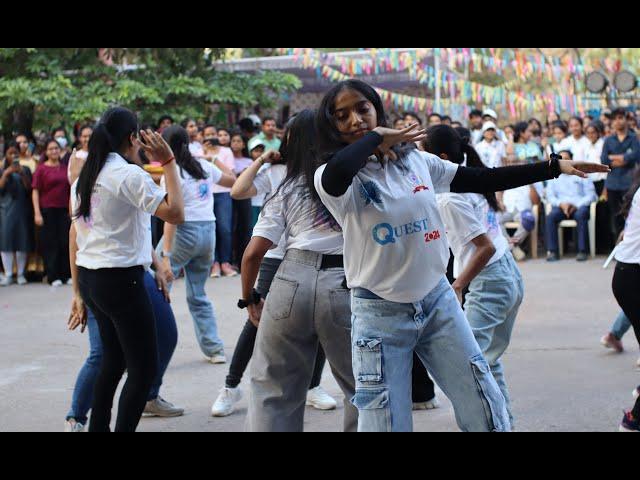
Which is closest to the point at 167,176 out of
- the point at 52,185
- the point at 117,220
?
the point at 117,220

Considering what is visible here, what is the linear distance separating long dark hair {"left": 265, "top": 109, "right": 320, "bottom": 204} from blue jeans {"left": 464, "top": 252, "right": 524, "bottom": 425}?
146cm

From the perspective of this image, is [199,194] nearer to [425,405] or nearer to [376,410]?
[425,405]

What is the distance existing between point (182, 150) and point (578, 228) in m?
7.31

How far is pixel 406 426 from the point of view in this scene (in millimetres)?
3576

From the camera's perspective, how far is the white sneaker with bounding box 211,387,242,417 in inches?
235

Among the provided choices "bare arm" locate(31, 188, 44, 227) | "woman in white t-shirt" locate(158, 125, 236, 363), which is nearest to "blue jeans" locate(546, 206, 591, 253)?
"bare arm" locate(31, 188, 44, 227)

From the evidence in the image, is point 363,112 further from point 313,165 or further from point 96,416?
point 96,416

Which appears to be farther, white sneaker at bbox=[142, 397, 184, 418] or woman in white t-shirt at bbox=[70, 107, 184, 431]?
white sneaker at bbox=[142, 397, 184, 418]

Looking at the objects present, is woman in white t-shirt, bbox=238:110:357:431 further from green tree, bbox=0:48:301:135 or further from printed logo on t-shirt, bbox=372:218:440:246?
green tree, bbox=0:48:301:135

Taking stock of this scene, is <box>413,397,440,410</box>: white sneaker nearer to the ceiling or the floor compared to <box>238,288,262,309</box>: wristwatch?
nearer to the floor

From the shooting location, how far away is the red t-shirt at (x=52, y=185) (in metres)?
12.1

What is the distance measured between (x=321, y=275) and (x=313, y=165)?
1.61 ft

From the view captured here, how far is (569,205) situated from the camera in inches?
528
